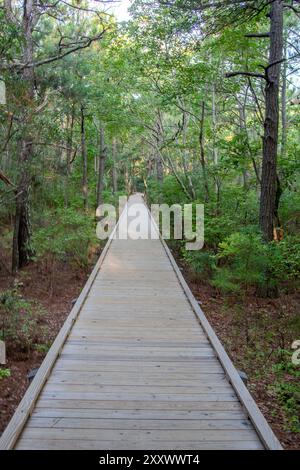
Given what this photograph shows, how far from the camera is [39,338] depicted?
19.7 ft

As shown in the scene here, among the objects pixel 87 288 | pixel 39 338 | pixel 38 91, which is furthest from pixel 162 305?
pixel 38 91

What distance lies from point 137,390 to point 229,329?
3087mm

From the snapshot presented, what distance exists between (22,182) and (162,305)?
138 inches

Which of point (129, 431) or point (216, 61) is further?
point (216, 61)

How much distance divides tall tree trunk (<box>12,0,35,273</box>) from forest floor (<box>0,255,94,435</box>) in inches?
15.5

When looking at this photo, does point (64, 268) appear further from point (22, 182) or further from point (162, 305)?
point (162, 305)

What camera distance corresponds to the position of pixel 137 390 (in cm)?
386

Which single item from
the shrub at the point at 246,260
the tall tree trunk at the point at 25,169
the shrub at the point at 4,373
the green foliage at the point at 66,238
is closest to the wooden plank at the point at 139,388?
the shrub at the point at 4,373

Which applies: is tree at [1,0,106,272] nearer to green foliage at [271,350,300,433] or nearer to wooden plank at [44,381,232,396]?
wooden plank at [44,381,232,396]

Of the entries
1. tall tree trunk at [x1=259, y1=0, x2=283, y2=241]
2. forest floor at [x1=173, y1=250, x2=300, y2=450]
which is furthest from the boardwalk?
tall tree trunk at [x1=259, y1=0, x2=283, y2=241]

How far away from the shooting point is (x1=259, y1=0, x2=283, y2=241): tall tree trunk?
7273mm
